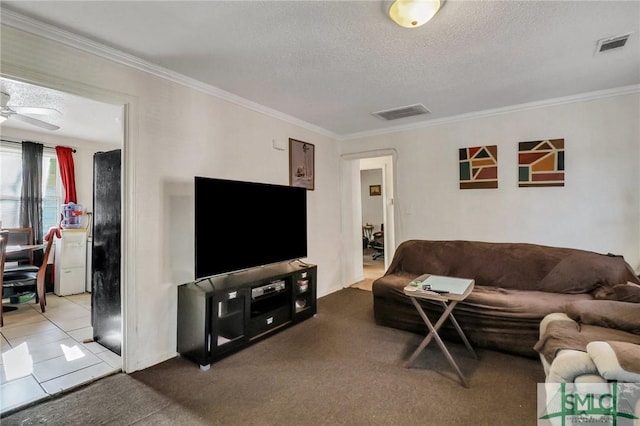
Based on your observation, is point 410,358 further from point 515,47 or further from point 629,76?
point 629,76

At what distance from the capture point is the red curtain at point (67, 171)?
482cm

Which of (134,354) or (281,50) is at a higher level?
(281,50)

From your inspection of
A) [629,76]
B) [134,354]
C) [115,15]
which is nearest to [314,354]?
[134,354]

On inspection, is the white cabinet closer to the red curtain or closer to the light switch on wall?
the red curtain

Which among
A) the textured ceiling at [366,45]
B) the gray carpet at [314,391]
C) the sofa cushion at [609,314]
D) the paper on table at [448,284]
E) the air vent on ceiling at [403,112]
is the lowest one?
the gray carpet at [314,391]

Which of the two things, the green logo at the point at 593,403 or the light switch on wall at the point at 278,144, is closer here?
the green logo at the point at 593,403

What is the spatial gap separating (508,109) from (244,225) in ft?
11.1

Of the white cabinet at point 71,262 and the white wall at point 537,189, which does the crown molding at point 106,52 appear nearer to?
the white wall at point 537,189

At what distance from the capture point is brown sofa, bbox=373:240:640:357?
8.52 ft

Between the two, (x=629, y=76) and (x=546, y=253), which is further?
(x=546, y=253)

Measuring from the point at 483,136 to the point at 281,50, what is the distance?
2836 millimetres

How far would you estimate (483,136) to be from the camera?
384 centimetres

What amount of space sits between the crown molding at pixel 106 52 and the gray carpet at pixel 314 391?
7.97ft

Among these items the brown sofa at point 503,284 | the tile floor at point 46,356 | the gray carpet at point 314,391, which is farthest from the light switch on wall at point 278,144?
the tile floor at point 46,356
